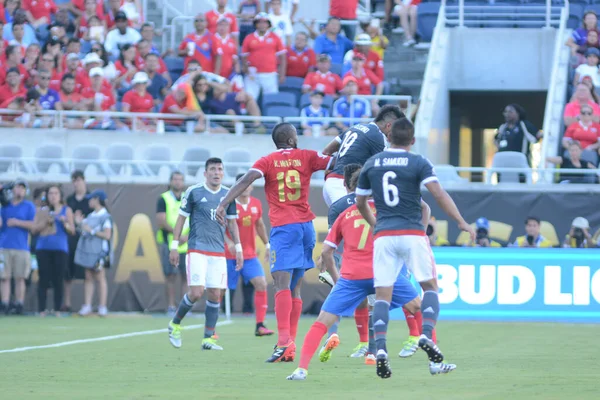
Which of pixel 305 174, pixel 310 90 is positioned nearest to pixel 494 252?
pixel 310 90

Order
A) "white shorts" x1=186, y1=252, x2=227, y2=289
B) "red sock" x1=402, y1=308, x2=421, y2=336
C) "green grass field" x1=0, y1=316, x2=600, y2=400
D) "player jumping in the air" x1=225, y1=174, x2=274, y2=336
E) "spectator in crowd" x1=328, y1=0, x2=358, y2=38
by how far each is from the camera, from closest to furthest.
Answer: "green grass field" x1=0, y1=316, x2=600, y2=400, "red sock" x1=402, y1=308, x2=421, y2=336, "white shorts" x1=186, y1=252, x2=227, y2=289, "player jumping in the air" x1=225, y1=174, x2=274, y2=336, "spectator in crowd" x1=328, y1=0, x2=358, y2=38

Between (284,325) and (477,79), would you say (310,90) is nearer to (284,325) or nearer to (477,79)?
(477,79)

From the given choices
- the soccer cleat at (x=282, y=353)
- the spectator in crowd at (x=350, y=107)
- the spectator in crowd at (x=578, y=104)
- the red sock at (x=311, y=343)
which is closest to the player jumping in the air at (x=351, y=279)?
the red sock at (x=311, y=343)

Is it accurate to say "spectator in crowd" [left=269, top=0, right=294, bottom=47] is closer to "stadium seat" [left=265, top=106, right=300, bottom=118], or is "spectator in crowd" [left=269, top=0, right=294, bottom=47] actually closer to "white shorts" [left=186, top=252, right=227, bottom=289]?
"stadium seat" [left=265, top=106, right=300, bottom=118]

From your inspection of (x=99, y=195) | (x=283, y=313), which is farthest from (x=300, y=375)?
(x=99, y=195)

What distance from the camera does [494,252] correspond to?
64.3 ft

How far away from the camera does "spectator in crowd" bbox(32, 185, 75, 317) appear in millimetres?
20684

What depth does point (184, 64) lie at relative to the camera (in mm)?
25234

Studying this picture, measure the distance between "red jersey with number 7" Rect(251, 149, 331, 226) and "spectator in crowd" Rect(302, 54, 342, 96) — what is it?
12.0m

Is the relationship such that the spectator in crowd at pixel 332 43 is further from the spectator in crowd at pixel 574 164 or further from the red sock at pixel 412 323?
the red sock at pixel 412 323

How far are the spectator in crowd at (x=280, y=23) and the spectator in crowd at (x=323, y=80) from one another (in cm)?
191

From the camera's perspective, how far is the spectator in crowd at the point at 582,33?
24625mm

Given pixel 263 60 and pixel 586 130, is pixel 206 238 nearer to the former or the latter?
pixel 586 130

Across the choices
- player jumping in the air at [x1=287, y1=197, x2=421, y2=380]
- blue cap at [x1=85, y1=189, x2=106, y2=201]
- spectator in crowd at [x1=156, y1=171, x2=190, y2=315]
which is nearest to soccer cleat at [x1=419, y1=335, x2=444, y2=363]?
player jumping in the air at [x1=287, y1=197, x2=421, y2=380]
